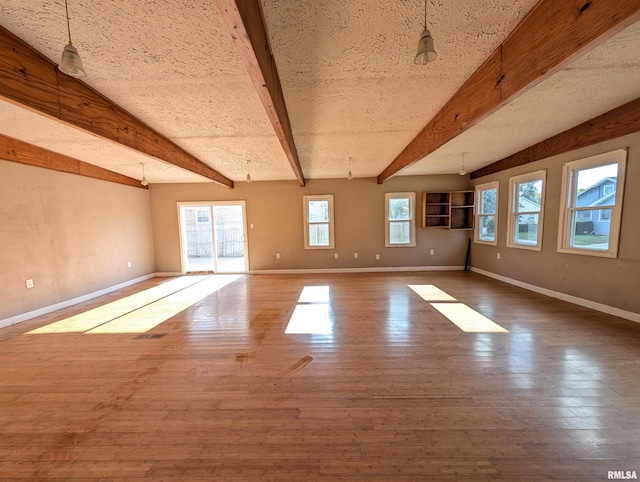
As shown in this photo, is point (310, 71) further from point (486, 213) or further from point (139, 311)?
point (486, 213)

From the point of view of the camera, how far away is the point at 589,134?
328 centimetres

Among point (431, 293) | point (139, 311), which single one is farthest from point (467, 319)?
point (139, 311)

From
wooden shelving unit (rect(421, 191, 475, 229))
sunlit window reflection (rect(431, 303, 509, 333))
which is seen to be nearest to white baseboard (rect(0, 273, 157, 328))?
sunlit window reflection (rect(431, 303, 509, 333))

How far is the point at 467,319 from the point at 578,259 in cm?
206

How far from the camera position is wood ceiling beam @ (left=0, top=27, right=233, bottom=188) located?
166cm

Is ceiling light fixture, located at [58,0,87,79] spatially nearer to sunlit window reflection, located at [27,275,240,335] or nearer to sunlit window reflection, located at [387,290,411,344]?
sunlit window reflection, located at [27,275,240,335]

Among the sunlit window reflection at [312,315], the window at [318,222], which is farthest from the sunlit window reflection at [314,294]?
the window at [318,222]

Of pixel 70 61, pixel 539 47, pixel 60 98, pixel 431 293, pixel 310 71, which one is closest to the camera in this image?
pixel 70 61

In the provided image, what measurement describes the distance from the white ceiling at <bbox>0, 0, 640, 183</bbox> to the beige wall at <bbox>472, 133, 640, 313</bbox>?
2.12 ft

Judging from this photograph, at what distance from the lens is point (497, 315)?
3.28 m

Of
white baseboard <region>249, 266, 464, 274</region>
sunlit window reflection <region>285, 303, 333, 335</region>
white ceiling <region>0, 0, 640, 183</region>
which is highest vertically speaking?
white ceiling <region>0, 0, 640, 183</region>

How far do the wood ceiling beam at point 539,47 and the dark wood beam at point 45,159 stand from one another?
225 inches

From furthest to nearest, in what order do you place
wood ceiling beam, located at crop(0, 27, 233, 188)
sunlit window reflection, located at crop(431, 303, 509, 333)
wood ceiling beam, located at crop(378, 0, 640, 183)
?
1. sunlit window reflection, located at crop(431, 303, 509, 333)
2. wood ceiling beam, located at crop(0, 27, 233, 188)
3. wood ceiling beam, located at crop(378, 0, 640, 183)

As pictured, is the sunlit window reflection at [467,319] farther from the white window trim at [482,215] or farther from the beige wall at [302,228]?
the beige wall at [302,228]
